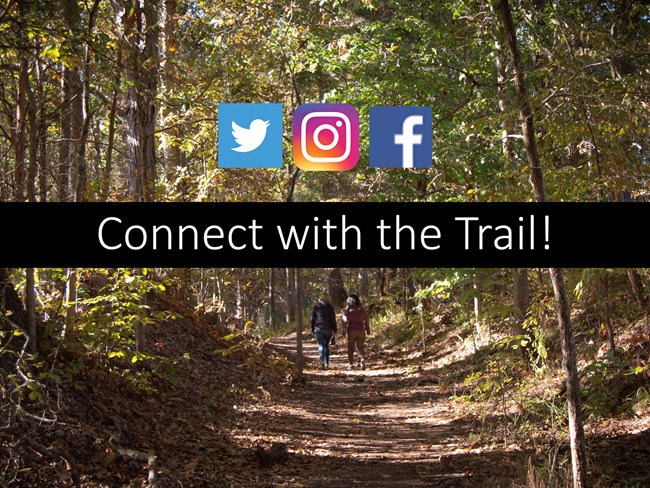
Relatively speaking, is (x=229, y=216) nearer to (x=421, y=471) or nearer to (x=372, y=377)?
(x=421, y=471)

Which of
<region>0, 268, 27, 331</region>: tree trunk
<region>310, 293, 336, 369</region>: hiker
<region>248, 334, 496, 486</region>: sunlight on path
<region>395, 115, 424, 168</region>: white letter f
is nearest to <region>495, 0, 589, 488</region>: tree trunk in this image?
<region>248, 334, 496, 486</region>: sunlight on path

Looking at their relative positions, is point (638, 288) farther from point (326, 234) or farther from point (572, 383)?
point (326, 234)

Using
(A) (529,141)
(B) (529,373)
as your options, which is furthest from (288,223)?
(B) (529,373)

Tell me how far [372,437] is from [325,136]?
29.7 feet

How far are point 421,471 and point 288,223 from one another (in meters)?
4.25

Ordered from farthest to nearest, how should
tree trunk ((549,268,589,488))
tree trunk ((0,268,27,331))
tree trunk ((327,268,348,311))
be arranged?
tree trunk ((327,268,348,311)) → tree trunk ((0,268,27,331)) → tree trunk ((549,268,589,488))

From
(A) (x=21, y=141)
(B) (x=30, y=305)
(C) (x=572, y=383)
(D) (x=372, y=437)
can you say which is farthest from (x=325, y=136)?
(C) (x=572, y=383)

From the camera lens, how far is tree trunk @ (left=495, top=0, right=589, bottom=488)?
Result: 21.7 feet

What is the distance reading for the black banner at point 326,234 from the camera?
5574 millimetres

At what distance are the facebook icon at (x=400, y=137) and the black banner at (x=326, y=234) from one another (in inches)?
286

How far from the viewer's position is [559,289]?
21.9 ft

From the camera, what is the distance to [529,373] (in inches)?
463

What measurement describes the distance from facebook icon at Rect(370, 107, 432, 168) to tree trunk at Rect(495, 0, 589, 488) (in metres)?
6.14

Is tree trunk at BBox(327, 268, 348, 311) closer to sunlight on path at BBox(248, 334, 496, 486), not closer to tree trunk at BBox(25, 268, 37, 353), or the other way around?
sunlight on path at BBox(248, 334, 496, 486)
